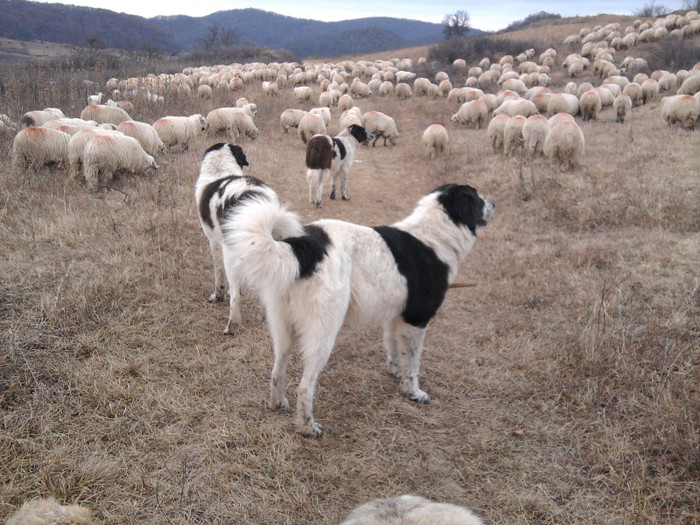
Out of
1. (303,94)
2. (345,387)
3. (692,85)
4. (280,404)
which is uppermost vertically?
(692,85)

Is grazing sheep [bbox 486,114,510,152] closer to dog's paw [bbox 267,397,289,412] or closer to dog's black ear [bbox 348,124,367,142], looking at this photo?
dog's black ear [bbox 348,124,367,142]

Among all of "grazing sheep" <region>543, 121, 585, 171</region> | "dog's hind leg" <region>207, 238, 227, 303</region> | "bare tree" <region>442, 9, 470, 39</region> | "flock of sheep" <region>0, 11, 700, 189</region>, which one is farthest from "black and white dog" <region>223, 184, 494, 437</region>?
"bare tree" <region>442, 9, 470, 39</region>

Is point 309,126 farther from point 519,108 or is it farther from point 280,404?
point 280,404

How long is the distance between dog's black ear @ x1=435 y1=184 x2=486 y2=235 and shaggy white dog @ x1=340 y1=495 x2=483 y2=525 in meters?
2.40

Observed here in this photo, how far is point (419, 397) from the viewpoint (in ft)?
12.0

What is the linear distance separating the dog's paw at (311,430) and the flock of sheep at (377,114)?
6.91m

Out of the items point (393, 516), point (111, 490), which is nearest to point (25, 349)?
point (111, 490)

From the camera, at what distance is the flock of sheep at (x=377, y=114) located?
26.5 feet

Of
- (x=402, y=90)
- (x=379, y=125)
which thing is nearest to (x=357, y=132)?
(x=379, y=125)

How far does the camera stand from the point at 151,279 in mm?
4863

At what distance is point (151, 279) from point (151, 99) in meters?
13.2

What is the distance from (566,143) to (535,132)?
164 centimetres

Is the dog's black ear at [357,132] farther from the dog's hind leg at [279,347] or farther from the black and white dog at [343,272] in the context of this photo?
the dog's hind leg at [279,347]

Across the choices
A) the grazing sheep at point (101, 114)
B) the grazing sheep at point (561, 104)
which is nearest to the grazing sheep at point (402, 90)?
the grazing sheep at point (561, 104)
